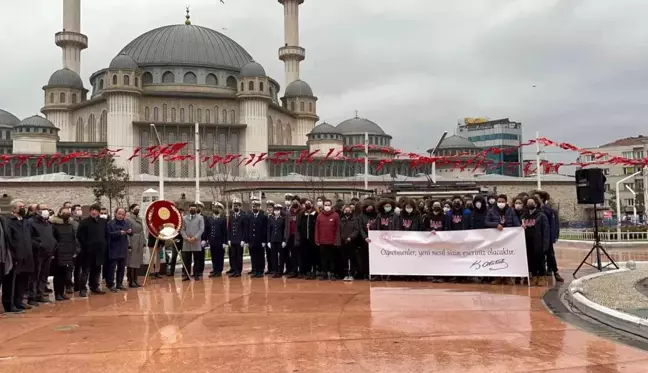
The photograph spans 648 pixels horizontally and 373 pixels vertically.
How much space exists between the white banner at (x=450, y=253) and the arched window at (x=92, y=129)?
5455cm

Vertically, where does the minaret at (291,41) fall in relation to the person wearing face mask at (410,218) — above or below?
above

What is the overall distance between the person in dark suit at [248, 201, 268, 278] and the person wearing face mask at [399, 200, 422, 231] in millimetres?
3043

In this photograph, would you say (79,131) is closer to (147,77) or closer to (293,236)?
(147,77)

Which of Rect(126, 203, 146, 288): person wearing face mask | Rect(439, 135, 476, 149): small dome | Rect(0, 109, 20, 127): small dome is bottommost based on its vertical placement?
Rect(126, 203, 146, 288): person wearing face mask

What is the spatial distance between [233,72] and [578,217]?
38713 millimetres

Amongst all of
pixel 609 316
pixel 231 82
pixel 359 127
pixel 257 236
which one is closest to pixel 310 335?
pixel 609 316

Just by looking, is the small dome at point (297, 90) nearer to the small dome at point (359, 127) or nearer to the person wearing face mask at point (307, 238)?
the small dome at point (359, 127)

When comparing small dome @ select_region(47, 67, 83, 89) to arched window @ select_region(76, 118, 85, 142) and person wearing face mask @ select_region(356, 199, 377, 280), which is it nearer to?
arched window @ select_region(76, 118, 85, 142)

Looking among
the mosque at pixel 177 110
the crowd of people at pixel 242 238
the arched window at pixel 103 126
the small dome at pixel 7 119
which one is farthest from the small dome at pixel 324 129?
the crowd of people at pixel 242 238

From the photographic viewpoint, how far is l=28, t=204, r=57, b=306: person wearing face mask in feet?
28.8

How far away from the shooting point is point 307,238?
1176 cm

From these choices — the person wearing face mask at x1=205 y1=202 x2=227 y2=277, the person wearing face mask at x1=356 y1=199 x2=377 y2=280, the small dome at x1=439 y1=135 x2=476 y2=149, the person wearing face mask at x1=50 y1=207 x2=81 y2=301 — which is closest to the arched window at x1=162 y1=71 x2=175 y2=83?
the small dome at x1=439 y1=135 x2=476 y2=149

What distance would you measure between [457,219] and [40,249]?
7.16 m

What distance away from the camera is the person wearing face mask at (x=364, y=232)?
36.8 feet
